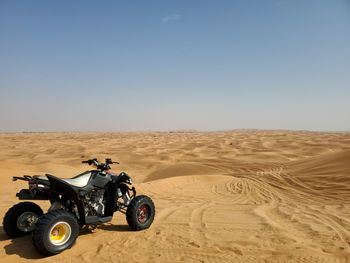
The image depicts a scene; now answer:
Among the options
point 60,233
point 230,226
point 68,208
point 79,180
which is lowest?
point 230,226

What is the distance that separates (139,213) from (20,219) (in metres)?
2.06

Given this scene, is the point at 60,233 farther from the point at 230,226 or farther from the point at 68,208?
the point at 230,226

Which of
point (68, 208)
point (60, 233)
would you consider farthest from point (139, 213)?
point (60, 233)

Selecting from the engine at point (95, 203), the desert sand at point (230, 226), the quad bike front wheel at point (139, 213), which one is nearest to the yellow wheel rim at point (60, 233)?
the desert sand at point (230, 226)

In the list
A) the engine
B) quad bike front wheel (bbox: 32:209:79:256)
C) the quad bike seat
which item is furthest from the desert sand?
the quad bike seat

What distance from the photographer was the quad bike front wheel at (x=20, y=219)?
18.9ft

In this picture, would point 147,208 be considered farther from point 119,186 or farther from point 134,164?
point 134,164

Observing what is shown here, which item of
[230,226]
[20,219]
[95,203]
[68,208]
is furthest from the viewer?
[230,226]

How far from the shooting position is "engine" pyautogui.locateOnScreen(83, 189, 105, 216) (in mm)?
5902

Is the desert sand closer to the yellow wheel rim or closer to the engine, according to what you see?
the yellow wheel rim

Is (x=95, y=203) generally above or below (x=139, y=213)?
above

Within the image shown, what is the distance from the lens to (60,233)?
521 cm

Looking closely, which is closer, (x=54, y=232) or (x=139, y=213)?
(x=54, y=232)

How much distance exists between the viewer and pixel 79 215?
571cm
